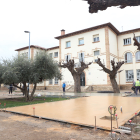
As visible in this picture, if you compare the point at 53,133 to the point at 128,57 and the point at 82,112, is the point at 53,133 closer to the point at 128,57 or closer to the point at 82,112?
the point at 82,112

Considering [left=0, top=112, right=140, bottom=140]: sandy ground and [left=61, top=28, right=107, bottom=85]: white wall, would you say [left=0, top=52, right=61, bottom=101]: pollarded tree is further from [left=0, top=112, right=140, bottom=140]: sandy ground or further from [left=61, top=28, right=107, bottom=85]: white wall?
Result: [left=61, top=28, right=107, bottom=85]: white wall

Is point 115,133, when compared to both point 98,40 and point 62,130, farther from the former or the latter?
point 98,40

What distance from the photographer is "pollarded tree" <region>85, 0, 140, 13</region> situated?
9.78 feet

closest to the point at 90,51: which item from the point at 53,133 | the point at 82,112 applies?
the point at 82,112

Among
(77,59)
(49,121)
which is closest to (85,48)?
(77,59)

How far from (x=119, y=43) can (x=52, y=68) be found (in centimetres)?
2041

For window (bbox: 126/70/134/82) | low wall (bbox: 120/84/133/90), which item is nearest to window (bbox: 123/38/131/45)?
window (bbox: 126/70/134/82)

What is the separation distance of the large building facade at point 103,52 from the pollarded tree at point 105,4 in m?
22.1

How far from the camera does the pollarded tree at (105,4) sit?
2.98 metres

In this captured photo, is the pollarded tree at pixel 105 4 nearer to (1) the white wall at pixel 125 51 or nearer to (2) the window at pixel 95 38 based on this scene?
(2) the window at pixel 95 38

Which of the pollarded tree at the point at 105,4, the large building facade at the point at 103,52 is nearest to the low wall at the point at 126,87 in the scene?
the large building facade at the point at 103,52

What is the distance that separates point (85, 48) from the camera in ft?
91.9

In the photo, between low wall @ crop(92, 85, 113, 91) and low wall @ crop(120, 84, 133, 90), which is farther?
low wall @ crop(120, 84, 133, 90)

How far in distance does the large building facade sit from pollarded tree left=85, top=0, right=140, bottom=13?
870 inches
